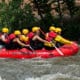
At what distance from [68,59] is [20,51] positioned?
1.82 meters

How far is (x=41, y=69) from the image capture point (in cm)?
1928

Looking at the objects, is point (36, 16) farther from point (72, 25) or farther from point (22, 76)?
point (22, 76)

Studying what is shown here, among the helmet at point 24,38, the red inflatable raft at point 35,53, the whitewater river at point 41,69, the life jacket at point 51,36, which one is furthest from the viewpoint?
the life jacket at point 51,36

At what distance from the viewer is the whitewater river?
18000mm

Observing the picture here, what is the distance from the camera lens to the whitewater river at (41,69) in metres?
18.0

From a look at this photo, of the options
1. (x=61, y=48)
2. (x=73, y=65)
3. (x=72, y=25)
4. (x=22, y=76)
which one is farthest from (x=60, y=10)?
(x=22, y=76)

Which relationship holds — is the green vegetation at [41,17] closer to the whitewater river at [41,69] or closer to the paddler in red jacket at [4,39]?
the paddler in red jacket at [4,39]

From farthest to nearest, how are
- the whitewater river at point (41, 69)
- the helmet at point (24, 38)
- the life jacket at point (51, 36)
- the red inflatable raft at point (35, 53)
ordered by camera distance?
1. the life jacket at point (51, 36)
2. the helmet at point (24, 38)
3. the red inflatable raft at point (35, 53)
4. the whitewater river at point (41, 69)

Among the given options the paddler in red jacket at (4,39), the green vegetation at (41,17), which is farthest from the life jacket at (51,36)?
the green vegetation at (41,17)

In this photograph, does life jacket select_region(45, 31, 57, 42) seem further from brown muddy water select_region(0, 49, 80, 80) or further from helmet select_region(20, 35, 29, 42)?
brown muddy water select_region(0, 49, 80, 80)

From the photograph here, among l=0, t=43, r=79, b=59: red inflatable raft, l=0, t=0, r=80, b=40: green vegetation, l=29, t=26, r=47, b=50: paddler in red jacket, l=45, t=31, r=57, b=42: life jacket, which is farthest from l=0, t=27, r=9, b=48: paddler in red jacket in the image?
l=0, t=0, r=80, b=40: green vegetation

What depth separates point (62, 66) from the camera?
19625mm

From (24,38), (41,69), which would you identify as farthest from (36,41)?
(41,69)

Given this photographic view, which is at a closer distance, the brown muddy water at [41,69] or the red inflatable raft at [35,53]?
the brown muddy water at [41,69]
